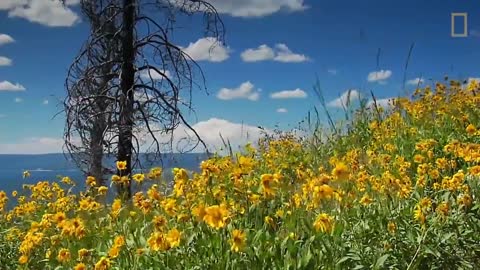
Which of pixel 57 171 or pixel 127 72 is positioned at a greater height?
pixel 127 72

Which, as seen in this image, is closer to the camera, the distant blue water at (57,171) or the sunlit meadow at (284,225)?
the sunlit meadow at (284,225)

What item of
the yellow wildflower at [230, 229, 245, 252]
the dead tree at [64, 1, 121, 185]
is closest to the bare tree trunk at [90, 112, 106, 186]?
the dead tree at [64, 1, 121, 185]

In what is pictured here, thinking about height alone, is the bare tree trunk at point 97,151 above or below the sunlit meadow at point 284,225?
above

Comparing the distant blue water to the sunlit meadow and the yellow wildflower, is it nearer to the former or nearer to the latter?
the sunlit meadow

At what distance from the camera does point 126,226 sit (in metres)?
3.45

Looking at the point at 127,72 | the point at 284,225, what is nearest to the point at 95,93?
the point at 127,72

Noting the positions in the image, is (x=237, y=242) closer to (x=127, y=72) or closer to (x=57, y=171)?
(x=57, y=171)

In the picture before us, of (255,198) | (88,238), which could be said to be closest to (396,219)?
(255,198)

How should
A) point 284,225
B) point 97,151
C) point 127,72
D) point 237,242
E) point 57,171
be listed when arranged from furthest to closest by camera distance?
1. point 127,72
2. point 97,151
3. point 57,171
4. point 284,225
5. point 237,242

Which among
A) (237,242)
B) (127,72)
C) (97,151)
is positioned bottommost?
(237,242)

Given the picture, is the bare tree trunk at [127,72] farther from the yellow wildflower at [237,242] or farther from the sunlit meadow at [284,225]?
the yellow wildflower at [237,242]

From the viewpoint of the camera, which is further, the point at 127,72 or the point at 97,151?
the point at 127,72

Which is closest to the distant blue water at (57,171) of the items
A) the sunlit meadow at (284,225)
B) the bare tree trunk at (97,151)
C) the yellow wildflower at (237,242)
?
the bare tree trunk at (97,151)

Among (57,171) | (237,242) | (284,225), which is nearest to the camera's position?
(237,242)
